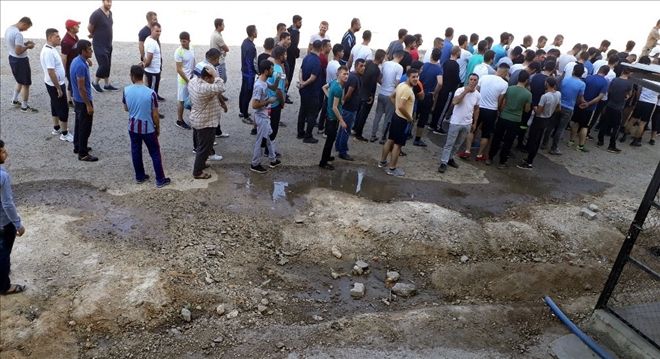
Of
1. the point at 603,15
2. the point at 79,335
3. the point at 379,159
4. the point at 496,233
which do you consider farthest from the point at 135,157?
the point at 603,15

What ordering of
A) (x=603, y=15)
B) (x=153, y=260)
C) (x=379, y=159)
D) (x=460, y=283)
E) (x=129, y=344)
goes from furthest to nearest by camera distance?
(x=603, y=15)
(x=379, y=159)
(x=460, y=283)
(x=153, y=260)
(x=129, y=344)

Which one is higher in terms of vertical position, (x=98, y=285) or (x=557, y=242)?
(x=557, y=242)

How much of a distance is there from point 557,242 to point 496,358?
10.1 feet

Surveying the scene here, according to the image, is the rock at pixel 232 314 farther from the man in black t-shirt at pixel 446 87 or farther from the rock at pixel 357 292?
the man in black t-shirt at pixel 446 87

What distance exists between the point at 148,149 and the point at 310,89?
349cm

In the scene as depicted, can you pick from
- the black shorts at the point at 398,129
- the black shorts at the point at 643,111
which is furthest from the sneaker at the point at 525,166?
the black shorts at the point at 643,111

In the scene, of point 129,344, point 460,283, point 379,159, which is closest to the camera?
point 129,344

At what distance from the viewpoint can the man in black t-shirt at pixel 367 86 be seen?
30.6 ft

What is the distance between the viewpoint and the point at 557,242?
7301 millimetres

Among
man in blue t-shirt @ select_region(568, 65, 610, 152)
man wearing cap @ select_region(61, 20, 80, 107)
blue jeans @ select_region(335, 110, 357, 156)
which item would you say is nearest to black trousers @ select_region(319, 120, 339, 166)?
blue jeans @ select_region(335, 110, 357, 156)

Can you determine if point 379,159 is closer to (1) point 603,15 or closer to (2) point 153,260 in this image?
(2) point 153,260

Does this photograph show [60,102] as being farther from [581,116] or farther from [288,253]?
[581,116]

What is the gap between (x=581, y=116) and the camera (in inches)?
431

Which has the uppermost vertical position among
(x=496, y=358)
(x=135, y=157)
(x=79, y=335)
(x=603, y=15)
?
(x=603, y=15)
